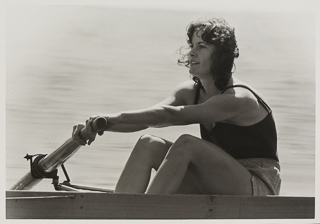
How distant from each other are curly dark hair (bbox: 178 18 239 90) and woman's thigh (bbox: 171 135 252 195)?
0.96ft

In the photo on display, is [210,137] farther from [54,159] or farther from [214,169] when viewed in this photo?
[54,159]

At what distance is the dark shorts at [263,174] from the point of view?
2.32 m

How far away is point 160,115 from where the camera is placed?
7.41 ft

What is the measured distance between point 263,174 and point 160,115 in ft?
1.62

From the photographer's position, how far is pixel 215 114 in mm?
2271

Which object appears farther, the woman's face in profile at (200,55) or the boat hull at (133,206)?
the woman's face in profile at (200,55)

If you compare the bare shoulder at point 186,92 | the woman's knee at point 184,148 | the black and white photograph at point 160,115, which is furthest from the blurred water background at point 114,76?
the woman's knee at point 184,148

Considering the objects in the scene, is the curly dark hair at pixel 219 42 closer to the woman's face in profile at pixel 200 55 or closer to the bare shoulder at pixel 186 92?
the woman's face in profile at pixel 200 55

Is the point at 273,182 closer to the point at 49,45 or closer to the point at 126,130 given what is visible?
the point at 126,130

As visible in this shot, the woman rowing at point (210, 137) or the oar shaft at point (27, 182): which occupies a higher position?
the woman rowing at point (210, 137)

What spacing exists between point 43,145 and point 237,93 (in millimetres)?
1413

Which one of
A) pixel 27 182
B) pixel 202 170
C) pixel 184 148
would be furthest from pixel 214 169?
pixel 27 182

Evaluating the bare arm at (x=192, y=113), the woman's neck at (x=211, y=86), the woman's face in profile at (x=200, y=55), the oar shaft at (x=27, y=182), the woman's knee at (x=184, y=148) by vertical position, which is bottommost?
the oar shaft at (x=27, y=182)

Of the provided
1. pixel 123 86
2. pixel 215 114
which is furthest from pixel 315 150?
pixel 123 86
